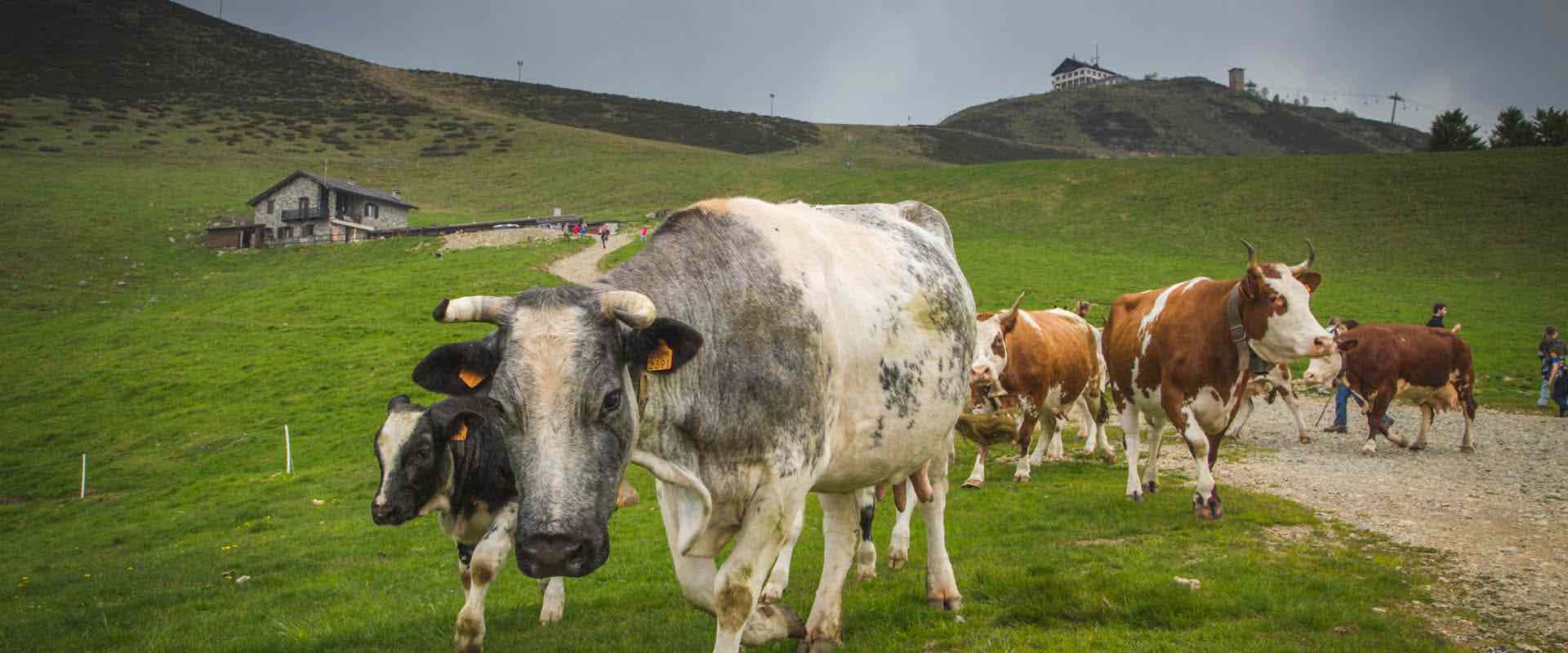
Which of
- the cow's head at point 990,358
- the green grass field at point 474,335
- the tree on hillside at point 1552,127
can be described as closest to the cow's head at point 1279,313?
the green grass field at point 474,335

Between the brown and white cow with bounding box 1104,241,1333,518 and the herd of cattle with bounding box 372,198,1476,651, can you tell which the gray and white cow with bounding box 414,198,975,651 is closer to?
the herd of cattle with bounding box 372,198,1476,651

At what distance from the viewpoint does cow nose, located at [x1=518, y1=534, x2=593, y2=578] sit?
13.5 feet

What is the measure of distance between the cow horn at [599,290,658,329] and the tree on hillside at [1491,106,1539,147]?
10440cm

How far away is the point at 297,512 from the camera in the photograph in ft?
58.0

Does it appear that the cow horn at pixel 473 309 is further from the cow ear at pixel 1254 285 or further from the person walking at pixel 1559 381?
the person walking at pixel 1559 381

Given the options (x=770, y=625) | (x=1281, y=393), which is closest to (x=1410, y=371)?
(x=1281, y=393)

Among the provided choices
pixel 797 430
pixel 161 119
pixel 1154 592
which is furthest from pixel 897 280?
pixel 161 119

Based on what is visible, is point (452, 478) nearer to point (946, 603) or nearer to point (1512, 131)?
point (946, 603)

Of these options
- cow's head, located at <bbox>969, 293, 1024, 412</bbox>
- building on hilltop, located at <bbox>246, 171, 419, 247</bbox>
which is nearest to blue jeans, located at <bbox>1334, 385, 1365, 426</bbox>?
cow's head, located at <bbox>969, 293, 1024, 412</bbox>

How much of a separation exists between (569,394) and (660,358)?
1.55 feet

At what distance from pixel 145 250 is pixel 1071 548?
61413 mm

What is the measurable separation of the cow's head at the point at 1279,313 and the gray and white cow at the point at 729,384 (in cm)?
533

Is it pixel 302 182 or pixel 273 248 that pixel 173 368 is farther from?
pixel 302 182

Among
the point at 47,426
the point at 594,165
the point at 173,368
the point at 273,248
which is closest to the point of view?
the point at 47,426
